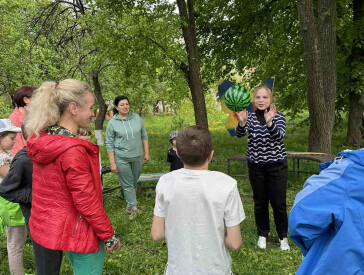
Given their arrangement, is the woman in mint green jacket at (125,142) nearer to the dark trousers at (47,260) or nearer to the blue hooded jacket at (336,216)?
the dark trousers at (47,260)

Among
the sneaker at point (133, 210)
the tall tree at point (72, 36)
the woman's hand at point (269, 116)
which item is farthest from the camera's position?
the tall tree at point (72, 36)

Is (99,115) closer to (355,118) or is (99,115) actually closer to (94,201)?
(355,118)

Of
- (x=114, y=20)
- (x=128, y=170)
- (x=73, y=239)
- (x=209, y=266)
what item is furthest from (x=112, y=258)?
(x=114, y=20)

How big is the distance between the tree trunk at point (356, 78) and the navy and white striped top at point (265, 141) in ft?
24.6

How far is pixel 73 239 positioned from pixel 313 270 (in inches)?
53.4

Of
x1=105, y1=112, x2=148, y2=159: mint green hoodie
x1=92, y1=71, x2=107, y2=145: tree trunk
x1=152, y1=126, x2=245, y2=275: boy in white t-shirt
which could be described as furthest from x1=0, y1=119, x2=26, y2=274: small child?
x1=92, y1=71, x2=107, y2=145: tree trunk

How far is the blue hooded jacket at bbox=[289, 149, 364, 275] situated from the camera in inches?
51.4

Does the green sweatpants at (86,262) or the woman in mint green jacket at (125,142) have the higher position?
the woman in mint green jacket at (125,142)

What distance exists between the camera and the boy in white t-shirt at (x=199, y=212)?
71.0 inches

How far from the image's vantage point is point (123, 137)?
493 centimetres

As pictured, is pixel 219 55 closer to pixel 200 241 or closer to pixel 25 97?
pixel 25 97

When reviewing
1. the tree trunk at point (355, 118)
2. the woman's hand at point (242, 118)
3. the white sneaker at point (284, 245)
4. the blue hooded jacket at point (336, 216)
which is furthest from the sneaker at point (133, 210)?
the tree trunk at point (355, 118)

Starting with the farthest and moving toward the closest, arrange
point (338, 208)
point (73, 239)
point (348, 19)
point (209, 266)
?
point (348, 19) → point (73, 239) → point (209, 266) → point (338, 208)

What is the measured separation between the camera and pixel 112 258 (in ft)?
12.4
